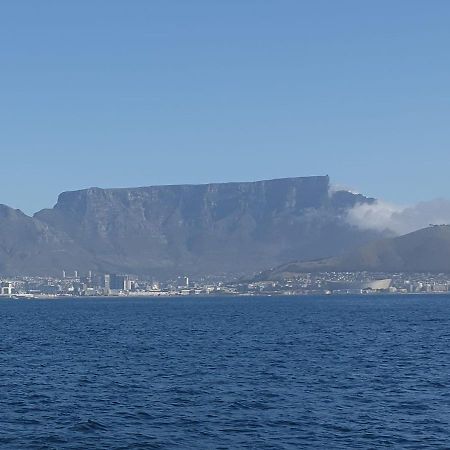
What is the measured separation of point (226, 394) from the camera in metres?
78.2

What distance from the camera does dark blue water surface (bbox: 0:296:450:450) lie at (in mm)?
61406

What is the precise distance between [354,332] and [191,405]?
88240 millimetres

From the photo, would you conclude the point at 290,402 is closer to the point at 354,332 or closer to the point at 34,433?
the point at 34,433

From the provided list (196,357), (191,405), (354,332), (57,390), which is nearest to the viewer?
(191,405)

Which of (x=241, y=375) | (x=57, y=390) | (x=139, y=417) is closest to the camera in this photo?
(x=139, y=417)

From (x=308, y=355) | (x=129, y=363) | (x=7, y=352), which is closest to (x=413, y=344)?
(x=308, y=355)

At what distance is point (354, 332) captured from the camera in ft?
517

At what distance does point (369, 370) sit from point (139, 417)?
34.2 m

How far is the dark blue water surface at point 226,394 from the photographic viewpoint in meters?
61.4

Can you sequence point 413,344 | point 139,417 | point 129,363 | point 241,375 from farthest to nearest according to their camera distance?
point 413,344 < point 129,363 < point 241,375 < point 139,417

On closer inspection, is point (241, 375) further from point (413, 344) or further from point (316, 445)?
point (413, 344)

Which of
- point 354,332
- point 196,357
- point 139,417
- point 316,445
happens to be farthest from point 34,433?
point 354,332

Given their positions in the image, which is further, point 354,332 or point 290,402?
point 354,332

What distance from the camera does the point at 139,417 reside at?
2670 inches
